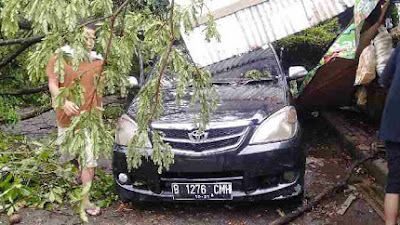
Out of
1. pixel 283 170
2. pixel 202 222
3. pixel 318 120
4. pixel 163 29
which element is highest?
pixel 163 29

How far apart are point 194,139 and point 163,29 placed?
1848mm

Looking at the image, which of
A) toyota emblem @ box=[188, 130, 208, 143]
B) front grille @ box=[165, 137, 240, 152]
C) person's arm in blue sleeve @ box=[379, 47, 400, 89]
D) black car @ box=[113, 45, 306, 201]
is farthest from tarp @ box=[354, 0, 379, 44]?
toyota emblem @ box=[188, 130, 208, 143]

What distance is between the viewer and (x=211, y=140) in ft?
14.4

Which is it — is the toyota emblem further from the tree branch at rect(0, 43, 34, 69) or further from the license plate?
the tree branch at rect(0, 43, 34, 69)

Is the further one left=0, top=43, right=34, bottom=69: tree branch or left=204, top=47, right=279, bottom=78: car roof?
left=0, top=43, right=34, bottom=69: tree branch

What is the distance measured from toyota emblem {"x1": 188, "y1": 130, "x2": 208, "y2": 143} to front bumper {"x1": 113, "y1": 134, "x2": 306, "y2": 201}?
182 millimetres

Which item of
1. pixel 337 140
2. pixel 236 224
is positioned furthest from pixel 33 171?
pixel 337 140

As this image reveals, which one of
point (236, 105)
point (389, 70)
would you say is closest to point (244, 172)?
point (236, 105)

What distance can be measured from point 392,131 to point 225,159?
4.75ft

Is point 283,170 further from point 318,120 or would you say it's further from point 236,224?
point 318,120

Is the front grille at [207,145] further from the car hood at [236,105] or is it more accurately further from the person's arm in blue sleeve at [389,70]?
the person's arm in blue sleeve at [389,70]

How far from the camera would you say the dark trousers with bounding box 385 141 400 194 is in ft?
12.0

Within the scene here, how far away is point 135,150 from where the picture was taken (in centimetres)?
283

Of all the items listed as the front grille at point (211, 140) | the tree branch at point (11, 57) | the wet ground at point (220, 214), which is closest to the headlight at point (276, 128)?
the front grille at point (211, 140)
